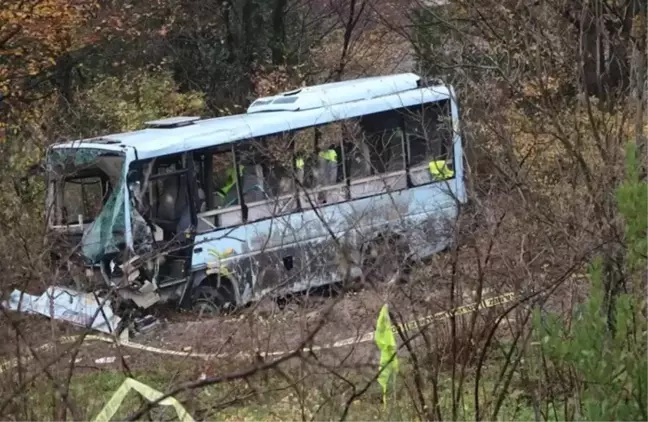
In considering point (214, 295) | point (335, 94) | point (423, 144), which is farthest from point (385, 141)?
point (214, 295)

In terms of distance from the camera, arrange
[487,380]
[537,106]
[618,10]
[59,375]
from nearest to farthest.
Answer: [59,375] < [487,380] < [537,106] < [618,10]

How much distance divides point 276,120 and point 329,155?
0.96m

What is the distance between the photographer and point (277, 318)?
23.7 ft

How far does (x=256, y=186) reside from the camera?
13.5 m

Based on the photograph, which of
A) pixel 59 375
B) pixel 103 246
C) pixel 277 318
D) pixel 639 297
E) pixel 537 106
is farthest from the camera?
pixel 103 246

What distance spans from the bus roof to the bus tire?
1.89 metres

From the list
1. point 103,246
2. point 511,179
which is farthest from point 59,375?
point 103,246

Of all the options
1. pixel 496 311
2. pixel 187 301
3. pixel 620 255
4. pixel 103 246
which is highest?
pixel 620 255

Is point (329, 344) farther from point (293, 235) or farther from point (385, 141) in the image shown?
point (385, 141)

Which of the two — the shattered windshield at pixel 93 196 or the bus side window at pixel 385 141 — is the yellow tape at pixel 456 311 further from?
the bus side window at pixel 385 141

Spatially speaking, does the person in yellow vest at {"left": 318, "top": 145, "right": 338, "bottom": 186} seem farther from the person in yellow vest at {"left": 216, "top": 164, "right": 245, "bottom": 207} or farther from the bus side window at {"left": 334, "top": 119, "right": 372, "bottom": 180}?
the person in yellow vest at {"left": 216, "top": 164, "right": 245, "bottom": 207}

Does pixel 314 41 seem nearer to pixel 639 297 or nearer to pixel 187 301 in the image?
pixel 187 301

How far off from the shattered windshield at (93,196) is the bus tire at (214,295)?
53.1 inches

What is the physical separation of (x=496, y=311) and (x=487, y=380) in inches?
18.7
